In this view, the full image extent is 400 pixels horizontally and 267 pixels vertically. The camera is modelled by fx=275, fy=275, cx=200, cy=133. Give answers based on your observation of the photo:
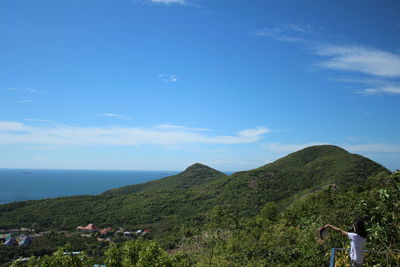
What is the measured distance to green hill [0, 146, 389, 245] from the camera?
52.7m

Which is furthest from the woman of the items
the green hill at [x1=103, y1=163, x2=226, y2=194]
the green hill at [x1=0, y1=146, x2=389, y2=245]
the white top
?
the green hill at [x1=103, y1=163, x2=226, y2=194]

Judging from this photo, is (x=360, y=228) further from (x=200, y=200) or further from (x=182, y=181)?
(x=182, y=181)

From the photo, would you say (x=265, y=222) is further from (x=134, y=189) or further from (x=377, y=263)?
(x=134, y=189)

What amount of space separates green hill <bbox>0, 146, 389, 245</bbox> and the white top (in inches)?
1744

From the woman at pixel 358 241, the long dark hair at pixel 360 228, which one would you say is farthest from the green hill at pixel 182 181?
the long dark hair at pixel 360 228

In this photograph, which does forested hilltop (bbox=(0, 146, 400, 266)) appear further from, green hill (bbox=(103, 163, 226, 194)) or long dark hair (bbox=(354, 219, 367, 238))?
green hill (bbox=(103, 163, 226, 194))

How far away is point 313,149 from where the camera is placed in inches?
3125

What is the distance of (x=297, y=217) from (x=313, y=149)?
2240 inches

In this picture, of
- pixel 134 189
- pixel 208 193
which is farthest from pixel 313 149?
pixel 134 189

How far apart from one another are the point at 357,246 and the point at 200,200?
6394 centimetres

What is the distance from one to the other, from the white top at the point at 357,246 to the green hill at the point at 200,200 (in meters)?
44.3

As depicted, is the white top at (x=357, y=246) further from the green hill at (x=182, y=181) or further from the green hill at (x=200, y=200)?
the green hill at (x=182, y=181)

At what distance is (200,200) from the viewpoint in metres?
67.1

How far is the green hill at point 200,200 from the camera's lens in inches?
2076
